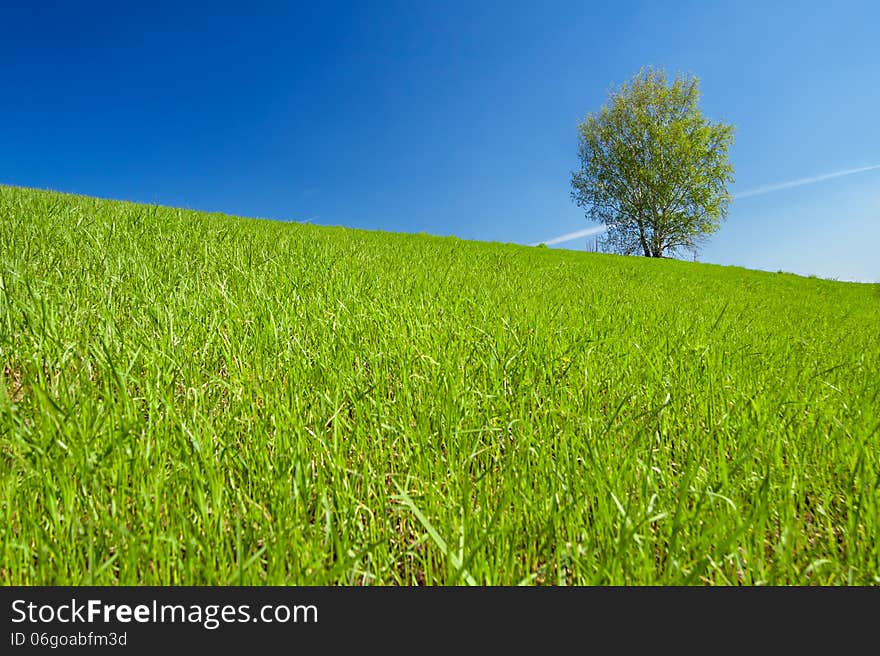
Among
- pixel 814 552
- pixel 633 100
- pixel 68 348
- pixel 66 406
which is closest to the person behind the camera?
pixel 814 552

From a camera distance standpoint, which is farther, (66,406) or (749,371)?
(749,371)

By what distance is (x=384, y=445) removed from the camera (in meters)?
1.75

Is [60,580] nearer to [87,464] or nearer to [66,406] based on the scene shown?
[87,464]

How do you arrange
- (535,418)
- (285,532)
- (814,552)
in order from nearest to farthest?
(285,532), (814,552), (535,418)

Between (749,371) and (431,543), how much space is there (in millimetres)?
2773

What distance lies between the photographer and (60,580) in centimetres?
107

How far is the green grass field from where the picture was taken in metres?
1.17

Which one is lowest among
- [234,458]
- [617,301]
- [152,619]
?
[152,619]

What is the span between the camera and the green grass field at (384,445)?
117 centimetres

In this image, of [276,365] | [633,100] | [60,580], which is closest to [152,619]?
[60,580]

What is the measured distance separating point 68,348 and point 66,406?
1.57ft

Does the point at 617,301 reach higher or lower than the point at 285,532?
higher

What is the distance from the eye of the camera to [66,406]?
4.76ft

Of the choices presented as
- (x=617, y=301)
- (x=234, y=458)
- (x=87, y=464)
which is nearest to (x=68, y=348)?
(x=87, y=464)
